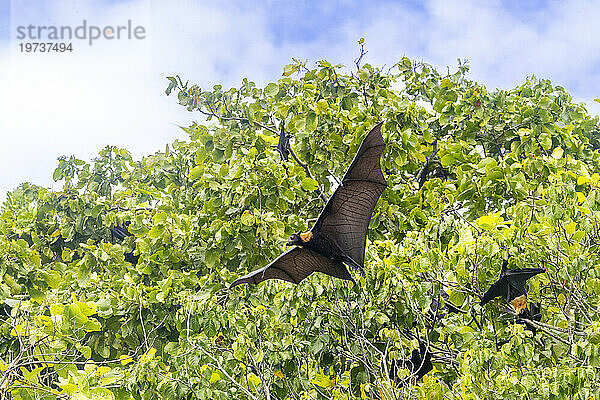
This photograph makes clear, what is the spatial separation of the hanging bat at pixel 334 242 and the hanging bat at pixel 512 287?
1.01 meters

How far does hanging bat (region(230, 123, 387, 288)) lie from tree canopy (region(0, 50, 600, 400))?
0.14 meters

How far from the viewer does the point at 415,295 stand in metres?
3.52

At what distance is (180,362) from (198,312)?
343mm

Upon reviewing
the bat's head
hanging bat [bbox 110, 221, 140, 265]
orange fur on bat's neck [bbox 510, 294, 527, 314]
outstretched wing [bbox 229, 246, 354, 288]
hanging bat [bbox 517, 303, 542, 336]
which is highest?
hanging bat [bbox 110, 221, 140, 265]

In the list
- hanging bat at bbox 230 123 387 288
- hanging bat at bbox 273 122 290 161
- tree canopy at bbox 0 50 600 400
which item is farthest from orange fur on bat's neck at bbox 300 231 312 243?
hanging bat at bbox 273 122 290 161

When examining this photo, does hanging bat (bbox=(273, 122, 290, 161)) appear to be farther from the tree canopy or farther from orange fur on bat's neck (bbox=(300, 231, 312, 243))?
orange fur on bat's neck (bbox=(300, 231, 312, 243))

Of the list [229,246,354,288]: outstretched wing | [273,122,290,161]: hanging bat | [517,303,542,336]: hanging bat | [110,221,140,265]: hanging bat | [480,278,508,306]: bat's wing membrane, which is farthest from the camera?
[110,221,140,265]: hanging bat

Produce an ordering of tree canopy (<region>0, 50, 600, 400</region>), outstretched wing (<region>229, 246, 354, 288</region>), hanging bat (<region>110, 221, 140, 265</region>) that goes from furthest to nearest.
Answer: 1. hanging bat (<region>110, 221, 140, 265</region>)
2. outstretched wing (<region>229, 246, 354, 288</region>)
3. tree canopy (<region>0, 50, 600, 400</region>)

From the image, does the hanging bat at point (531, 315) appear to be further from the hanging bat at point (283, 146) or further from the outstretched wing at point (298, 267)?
the hanging bat at point (283, 146)

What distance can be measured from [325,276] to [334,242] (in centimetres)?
28

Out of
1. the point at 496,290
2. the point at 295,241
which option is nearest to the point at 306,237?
the point at 295,241

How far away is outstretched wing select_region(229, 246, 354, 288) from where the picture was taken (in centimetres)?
422

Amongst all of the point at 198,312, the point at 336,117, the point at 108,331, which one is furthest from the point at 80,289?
the point at 336,117

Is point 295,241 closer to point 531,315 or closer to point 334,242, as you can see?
point 334,242
